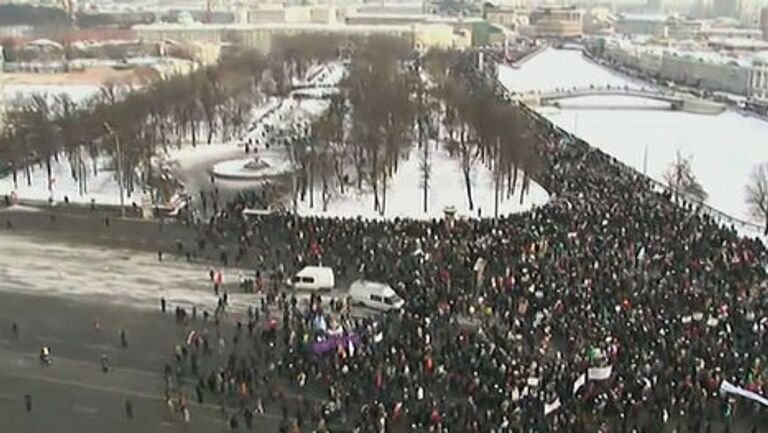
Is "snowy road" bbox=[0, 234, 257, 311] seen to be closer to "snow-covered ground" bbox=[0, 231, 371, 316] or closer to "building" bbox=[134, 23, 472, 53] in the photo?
"snow-covered ground" bbox=[0, 231, 371, 316]

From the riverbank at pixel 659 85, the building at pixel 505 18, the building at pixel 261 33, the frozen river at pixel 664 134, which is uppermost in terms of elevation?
the building at pixel 505 18

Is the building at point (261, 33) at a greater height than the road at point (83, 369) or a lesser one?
greater

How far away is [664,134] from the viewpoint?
70.8 m

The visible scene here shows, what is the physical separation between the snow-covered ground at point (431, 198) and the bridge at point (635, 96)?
131ft

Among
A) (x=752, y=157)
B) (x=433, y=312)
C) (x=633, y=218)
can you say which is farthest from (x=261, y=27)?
(x=433, y=312)

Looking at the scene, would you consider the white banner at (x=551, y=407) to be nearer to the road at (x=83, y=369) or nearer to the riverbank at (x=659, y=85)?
the road at (x=83, y=369)

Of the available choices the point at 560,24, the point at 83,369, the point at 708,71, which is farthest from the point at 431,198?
the point at 560,24

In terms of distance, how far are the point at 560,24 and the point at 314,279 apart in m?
165

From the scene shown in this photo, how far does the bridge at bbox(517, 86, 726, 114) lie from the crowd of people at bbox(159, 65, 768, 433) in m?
A: 53.6

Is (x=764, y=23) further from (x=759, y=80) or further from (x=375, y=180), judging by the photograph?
(x=375, y=180)

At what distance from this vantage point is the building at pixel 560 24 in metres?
182

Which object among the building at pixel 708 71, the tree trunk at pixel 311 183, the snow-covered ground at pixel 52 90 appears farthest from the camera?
the building at pixel 708 71

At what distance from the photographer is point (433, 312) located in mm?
23641

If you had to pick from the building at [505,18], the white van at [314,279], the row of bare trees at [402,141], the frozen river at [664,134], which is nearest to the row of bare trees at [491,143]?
the row of bare trees at [402,141]
